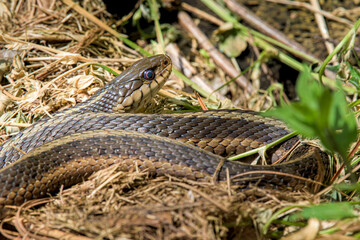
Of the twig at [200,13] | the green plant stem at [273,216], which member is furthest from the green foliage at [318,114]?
the twig at [200,13]

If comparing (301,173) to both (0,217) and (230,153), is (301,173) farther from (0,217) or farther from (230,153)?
(0,217)

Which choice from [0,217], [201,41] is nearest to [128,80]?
[0,217]

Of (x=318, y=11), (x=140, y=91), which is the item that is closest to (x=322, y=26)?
(x=318, y=11)

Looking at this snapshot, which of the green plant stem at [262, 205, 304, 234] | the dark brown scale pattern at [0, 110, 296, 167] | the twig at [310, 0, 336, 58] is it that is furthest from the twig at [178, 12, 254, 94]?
the green plant stem at [262, 205, 304, 234]

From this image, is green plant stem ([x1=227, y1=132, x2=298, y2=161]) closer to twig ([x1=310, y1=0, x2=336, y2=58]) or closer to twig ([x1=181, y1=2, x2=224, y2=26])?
twig ([x1=310, y1=0, x2=336, y2=58])

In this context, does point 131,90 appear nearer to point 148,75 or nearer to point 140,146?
point 148,75
